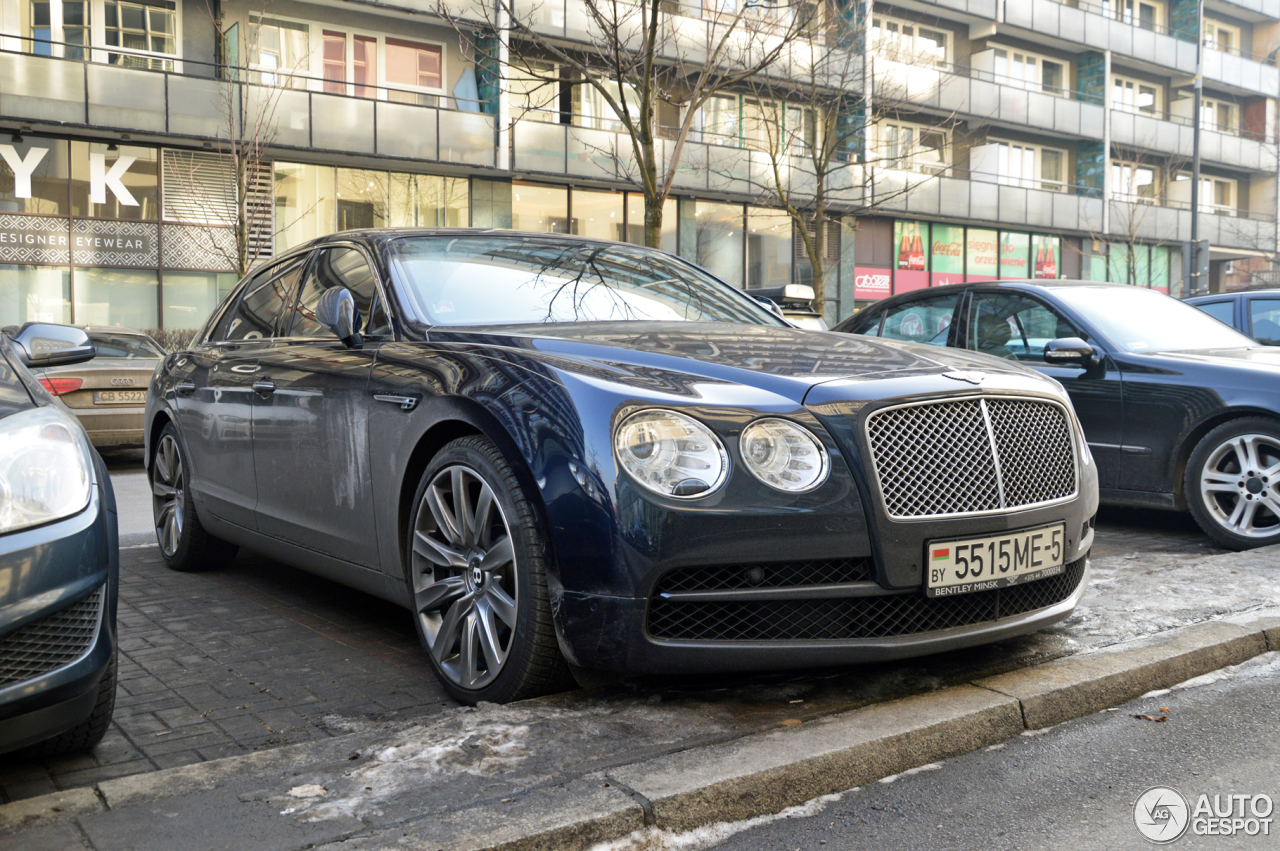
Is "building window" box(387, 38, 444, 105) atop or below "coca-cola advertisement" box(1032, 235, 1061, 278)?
atop

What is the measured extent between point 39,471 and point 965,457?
7.81 feet

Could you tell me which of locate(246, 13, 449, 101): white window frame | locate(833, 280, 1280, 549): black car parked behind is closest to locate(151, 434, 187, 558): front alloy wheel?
locate(833, 280, 1280, 549): black car parked behind

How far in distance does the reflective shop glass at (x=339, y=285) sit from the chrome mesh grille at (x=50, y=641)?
1.63 meters

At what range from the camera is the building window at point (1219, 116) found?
136 feet

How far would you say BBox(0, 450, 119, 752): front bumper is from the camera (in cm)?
247

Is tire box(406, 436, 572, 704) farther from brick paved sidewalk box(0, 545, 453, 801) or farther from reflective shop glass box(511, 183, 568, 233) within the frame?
reflective shop glass box(511, 183, 568, 233)

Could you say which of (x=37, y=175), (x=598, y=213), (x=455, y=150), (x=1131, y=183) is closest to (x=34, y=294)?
(x=37, y=175)

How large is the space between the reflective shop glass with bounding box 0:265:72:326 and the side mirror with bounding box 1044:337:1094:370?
17622 mm

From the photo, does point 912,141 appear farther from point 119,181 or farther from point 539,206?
point 119,181

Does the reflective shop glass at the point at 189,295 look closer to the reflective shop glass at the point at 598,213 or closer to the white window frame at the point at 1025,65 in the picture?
the reflective shop glass at the point at 598,213

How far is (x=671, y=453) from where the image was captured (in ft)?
9.91

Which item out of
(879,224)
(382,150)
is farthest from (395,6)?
(879,224)

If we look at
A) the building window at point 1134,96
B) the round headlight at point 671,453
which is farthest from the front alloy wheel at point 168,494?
the building window at point 1134,96

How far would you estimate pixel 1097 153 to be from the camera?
35.9 meters
